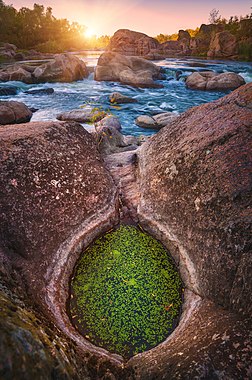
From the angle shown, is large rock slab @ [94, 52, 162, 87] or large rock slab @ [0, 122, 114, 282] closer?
large rock slab @ [0, 122, 114, 282]

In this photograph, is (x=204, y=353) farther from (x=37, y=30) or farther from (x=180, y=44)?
(x=37, y=30)

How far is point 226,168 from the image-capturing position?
4168 millimetres

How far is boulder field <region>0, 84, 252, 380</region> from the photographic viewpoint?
247 cm

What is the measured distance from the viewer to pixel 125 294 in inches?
160

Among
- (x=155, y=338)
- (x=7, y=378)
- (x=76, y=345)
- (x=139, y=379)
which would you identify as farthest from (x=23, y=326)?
(x=155, y=338)

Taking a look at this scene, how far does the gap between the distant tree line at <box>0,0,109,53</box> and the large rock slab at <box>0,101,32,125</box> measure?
53.2 meters

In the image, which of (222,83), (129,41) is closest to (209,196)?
(222,83)

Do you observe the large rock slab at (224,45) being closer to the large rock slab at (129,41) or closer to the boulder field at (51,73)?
the large rock slab at (129,41)

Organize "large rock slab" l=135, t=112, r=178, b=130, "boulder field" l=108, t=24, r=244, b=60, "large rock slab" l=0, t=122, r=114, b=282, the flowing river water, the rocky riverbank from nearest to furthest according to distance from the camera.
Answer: "large rock slab" l=0, t=122, r=114, b=282
"large rock slab" l=135, t=112, r=178, b=130
the flowing river water
the rocky riverbank
"boulder field" l=108, t=24, r=244, b=60

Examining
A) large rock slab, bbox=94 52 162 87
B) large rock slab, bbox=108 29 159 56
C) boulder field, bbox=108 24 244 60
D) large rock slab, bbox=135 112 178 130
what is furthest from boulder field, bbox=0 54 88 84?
large rock slab, bbox=108 29 159 56

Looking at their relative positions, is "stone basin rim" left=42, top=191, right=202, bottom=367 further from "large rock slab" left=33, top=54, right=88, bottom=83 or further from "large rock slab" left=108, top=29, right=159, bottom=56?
"large rock slab" left=108, top=29, right=159, bottom=56

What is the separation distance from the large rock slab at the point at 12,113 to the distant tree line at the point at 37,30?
53.2 m

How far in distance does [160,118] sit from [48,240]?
38.5 ft

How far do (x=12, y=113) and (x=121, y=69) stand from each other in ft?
55.7
